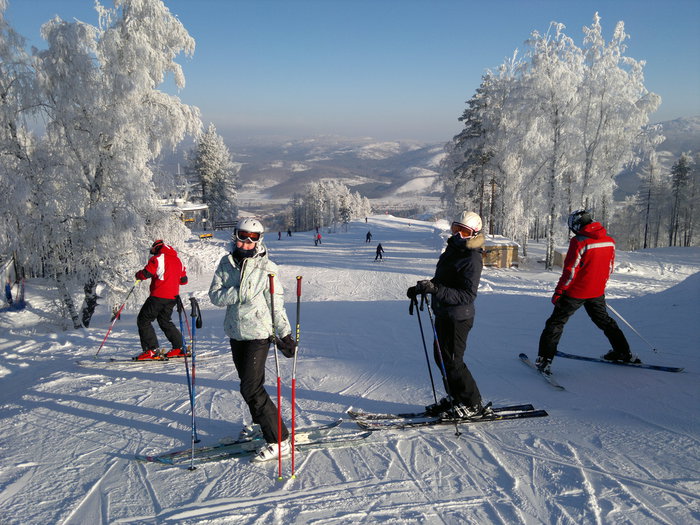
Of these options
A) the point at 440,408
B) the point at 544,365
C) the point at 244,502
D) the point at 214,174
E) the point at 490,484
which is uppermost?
the point at 214,174

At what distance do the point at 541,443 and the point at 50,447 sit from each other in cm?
492

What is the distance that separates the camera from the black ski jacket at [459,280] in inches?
156

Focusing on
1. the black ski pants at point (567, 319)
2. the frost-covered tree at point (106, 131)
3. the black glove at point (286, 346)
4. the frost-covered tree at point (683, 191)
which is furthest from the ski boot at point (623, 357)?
the frost-covered tree at point (683, 191)

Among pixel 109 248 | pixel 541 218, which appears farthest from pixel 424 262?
pixel 109 248

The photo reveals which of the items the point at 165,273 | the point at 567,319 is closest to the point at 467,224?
the point at 567,319

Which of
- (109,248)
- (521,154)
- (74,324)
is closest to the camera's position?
(109,248)

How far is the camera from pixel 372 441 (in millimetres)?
4039

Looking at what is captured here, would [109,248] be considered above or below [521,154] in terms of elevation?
below

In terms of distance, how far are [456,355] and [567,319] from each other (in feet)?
6.87

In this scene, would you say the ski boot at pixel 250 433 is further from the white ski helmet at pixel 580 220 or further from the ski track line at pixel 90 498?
the white ski helmet at pixel 580 220

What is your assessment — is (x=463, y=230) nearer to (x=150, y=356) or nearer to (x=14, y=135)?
(x=150, y=356)

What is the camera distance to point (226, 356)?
7.18 meters

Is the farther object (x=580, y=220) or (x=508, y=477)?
(x=580, y=220)

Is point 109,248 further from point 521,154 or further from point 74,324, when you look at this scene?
point 521,154
